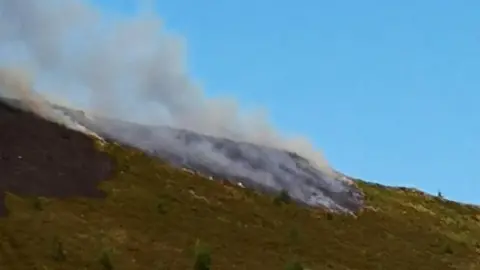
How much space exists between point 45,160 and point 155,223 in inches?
429

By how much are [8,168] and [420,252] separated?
29193 millimetres

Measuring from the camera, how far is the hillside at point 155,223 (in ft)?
171

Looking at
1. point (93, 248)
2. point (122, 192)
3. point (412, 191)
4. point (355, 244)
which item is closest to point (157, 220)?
point (122, 192)

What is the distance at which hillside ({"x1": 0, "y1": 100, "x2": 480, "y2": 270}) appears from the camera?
5219 cm

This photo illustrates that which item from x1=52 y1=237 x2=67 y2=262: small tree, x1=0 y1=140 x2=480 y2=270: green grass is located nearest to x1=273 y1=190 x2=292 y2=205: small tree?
x1=0 y1=140 x2=480 y2=270: green grass

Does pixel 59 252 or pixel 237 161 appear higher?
pixel 237 161

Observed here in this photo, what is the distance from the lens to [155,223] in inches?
2333

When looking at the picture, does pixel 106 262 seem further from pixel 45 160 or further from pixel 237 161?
pixel 237 161

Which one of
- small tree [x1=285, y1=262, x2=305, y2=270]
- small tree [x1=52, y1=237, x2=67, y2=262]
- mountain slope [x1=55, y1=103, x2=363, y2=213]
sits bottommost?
small tree [x1=52, y1=237, x2=67, y2=262]

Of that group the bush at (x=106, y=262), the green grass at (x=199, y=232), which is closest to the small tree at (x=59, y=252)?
the green grass at (x=199, y=232)

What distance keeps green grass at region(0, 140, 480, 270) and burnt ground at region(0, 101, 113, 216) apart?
1.35 metres

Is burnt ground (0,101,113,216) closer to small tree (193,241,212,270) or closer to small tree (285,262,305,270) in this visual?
small tree (193,241,212,270)

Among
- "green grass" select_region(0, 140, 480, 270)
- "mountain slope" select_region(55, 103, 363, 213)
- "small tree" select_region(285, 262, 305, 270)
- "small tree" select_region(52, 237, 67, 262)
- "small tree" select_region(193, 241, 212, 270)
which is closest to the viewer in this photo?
"small tree" select_region(52, 237, 67, 262)

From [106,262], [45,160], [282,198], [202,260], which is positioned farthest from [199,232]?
[282,198]
